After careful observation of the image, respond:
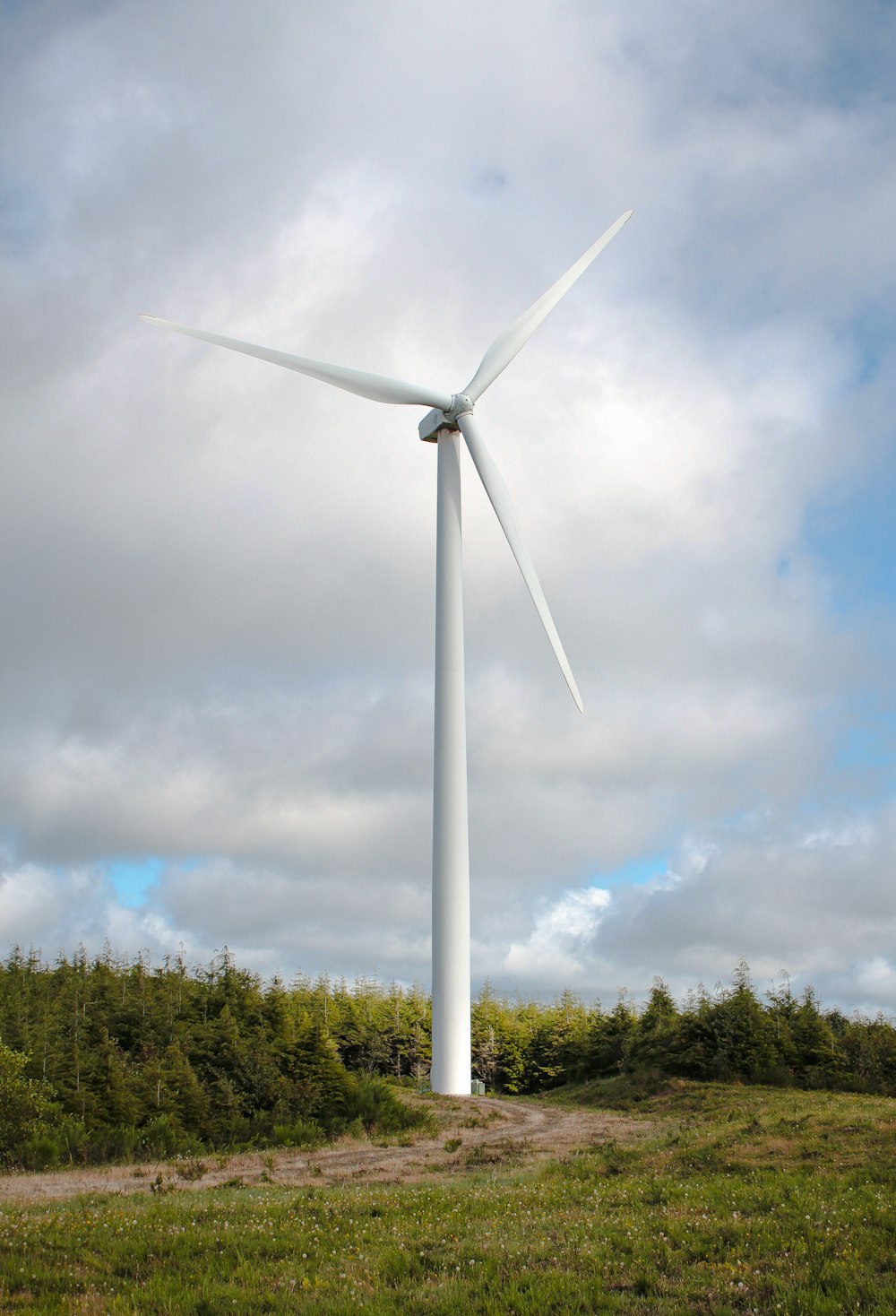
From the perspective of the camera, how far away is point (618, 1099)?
4462 centimetres

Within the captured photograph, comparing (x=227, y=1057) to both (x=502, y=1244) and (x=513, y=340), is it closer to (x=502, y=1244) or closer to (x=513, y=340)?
(x=502, y=1244)

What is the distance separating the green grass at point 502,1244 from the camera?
11.1 metres

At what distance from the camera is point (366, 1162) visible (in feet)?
83.3

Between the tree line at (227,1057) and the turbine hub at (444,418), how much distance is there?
26.7 metres

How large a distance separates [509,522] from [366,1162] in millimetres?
26597

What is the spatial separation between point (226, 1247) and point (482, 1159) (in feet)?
42.1

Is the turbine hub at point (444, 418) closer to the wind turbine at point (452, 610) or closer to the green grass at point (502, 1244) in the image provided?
the wind turbine at point (452, 610)

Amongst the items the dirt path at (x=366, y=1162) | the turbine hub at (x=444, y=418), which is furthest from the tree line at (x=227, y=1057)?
the turbine hub at (x=444, y=418)

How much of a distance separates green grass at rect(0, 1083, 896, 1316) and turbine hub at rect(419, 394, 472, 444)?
113ft

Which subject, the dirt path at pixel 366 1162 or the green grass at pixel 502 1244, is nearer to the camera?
the green grass at pixel 502 1244

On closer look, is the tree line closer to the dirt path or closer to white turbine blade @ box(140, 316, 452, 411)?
the dirt path

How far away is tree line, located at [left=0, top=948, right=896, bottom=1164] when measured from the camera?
28.5 metres

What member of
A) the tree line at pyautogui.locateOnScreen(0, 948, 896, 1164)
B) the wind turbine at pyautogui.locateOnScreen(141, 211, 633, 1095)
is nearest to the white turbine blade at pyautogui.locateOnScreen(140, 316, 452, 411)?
the wind turbine at pyautogui.locateOnScreen(141, 211, 633, 1095)

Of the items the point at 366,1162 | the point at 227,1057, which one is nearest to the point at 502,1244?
the point at 366,1162
